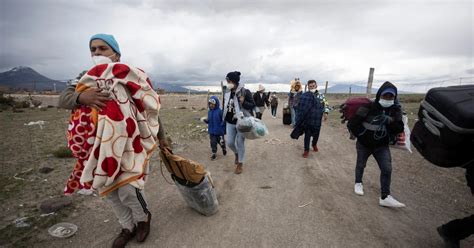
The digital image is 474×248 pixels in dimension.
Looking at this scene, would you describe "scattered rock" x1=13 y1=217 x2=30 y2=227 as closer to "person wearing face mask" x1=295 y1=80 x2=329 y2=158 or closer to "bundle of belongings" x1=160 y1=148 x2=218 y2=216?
"bundle of belongings" x1=160 y1=148 x2=218 y2=216

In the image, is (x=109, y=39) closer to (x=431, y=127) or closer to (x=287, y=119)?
(x=431, y=127)

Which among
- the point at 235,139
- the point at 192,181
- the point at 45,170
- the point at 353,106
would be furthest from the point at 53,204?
the point at 353,106

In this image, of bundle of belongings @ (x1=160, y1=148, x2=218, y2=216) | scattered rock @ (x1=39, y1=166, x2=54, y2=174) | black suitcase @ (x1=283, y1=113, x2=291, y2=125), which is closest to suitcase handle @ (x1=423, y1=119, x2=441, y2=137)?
bundle of belongings @ (x1=160, y1=148, x2=218, y2=216)

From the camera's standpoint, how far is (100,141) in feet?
7.02

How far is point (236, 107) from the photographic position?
4848mm

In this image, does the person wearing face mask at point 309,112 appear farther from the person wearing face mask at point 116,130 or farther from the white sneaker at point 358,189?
the person wearing face mask at point 116,130

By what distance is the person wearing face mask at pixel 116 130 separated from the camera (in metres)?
2.13

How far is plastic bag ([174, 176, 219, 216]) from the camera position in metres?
3.12

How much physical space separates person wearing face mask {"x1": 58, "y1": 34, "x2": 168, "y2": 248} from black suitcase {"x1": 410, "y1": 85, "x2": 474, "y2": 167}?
276 centimetres

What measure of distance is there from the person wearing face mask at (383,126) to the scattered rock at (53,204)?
4.52 m

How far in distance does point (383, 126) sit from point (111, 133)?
11.9ft

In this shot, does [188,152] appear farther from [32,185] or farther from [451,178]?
[451,178]

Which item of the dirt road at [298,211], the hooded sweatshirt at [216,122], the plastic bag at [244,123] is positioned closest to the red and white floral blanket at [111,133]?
A: the dirt road at [298,211]

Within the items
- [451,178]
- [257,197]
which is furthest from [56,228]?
[451,178]
